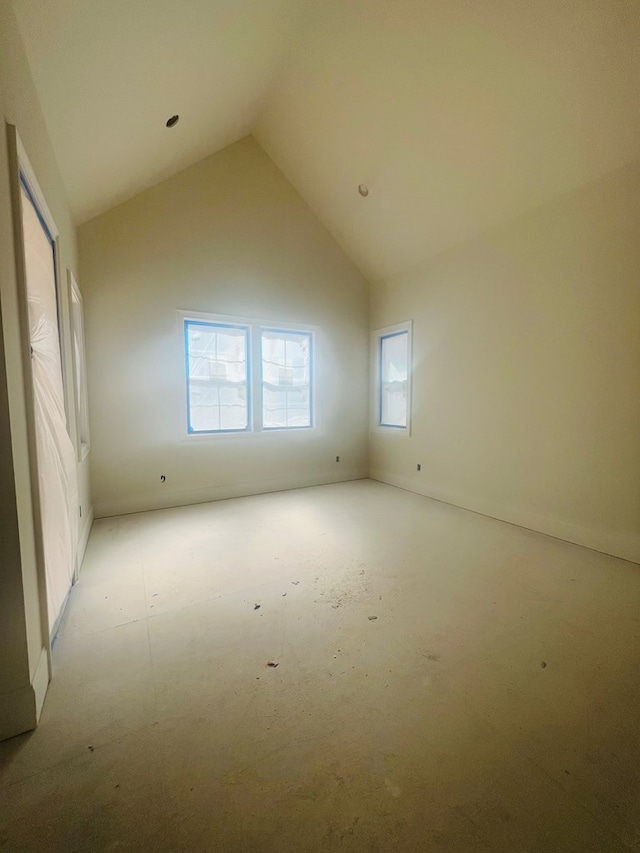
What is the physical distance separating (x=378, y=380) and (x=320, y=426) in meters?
1.09

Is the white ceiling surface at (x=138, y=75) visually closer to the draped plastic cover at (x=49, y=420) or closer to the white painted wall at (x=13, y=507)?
the white painted wall at (x=13, y=507)

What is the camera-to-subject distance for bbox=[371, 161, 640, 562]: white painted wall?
272 centimetres

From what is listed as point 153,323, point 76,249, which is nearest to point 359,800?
point 153,323

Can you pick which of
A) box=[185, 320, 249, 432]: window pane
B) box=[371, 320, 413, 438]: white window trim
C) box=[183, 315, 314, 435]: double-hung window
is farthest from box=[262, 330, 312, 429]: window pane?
box=[371, 320, 413, 438]: white window trim

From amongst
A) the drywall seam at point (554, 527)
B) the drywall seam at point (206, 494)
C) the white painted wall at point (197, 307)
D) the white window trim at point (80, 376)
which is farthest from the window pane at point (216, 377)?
the drywall seam at point (554, 527)

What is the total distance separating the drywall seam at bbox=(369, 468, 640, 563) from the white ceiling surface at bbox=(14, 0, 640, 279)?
2800 millimetres

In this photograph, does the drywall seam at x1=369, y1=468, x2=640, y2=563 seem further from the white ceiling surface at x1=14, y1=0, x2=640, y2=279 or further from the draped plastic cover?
the draped plastic cover

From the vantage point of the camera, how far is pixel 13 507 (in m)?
1.27

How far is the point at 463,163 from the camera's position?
3141 millimetres

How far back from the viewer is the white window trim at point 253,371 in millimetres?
4031

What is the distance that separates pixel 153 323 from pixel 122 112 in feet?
5.96

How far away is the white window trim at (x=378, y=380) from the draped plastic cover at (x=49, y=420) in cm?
366

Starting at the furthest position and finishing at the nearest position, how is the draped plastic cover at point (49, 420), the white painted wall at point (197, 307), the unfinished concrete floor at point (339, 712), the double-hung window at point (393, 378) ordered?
1. the double-hung window at point (393, 378)
2. the white painted wall at point (197, 307)
3. the draped plastic cover at point (49, 420)
4. the unfinished concrete floor at point (339, 712)

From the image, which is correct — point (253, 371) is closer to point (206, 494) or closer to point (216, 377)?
point (216, 377)
